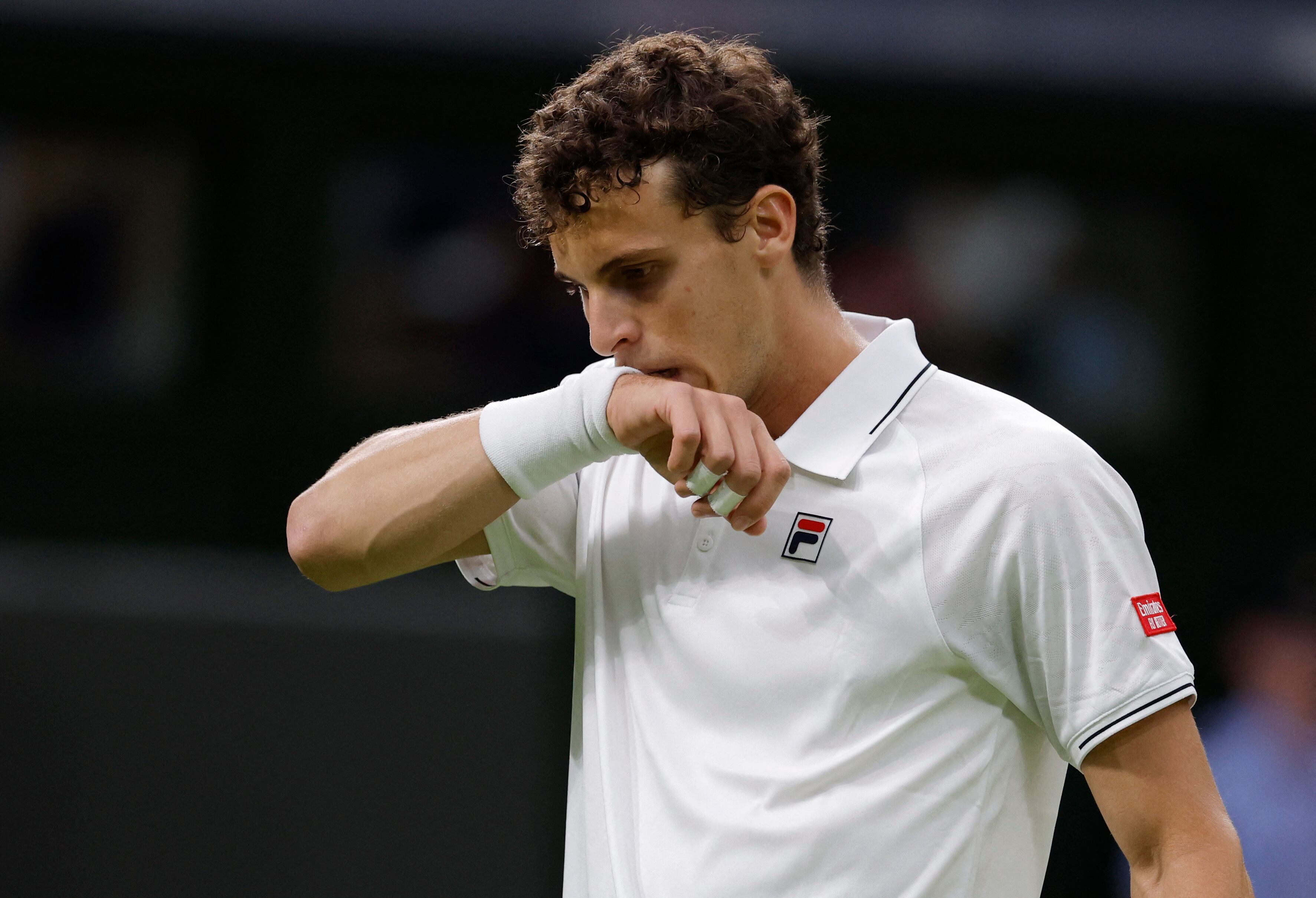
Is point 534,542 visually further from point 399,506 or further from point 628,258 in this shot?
point 628,258

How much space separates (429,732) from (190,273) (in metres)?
1.99

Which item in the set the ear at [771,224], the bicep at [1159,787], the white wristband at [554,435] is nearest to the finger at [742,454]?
the white wristband at [554,435]

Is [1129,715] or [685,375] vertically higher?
[685,375]

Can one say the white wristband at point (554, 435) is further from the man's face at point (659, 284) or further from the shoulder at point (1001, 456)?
the shoulder at point (1001, 456)

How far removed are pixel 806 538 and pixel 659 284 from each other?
357 millimetres

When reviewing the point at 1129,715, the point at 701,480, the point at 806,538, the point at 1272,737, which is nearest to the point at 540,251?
the point at 1272,737

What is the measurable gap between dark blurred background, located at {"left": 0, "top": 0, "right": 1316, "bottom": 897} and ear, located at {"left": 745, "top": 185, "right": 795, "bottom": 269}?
8.06ft

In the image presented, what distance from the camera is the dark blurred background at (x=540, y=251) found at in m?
4.34

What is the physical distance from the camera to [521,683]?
3.56m

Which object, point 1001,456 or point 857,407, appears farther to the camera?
point 857,407

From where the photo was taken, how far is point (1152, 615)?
1.39 m

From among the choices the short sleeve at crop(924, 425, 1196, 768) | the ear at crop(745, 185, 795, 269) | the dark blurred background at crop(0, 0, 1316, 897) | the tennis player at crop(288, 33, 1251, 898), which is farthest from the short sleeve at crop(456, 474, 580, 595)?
the dark blurred background at crop(0, 0, 1316, 897)

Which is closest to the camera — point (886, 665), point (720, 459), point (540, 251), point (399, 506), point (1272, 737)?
point (720, 459)

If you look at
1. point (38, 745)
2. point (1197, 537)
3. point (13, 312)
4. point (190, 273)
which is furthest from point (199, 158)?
point (1197, 537)
